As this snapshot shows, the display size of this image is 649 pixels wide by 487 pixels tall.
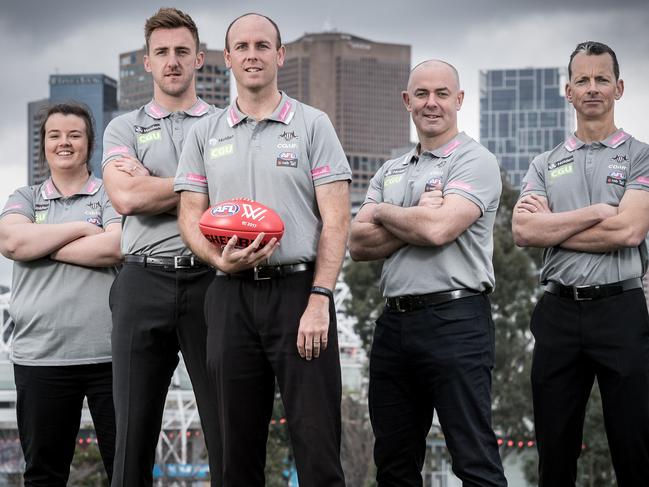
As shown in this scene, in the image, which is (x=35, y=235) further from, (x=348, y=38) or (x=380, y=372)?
(x=348, y=38)

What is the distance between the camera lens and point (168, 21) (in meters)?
4.96

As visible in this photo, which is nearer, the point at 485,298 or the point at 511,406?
the point at 485,298

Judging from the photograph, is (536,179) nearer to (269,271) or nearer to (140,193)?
(269,271)

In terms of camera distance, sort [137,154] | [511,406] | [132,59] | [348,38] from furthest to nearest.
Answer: [348,38] → [132,59] → [511,406] → [137,154]

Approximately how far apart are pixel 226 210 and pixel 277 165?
0.37 meters

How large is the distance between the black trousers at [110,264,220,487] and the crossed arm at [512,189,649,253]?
1548 mm

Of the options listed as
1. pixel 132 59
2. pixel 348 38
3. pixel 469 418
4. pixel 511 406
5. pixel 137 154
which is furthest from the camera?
pixel 348 38

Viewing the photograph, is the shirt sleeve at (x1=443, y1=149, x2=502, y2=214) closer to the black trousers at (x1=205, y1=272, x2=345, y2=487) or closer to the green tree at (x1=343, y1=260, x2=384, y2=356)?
the black trousers at (x1=205, y1=272, x2=345, y2=487)

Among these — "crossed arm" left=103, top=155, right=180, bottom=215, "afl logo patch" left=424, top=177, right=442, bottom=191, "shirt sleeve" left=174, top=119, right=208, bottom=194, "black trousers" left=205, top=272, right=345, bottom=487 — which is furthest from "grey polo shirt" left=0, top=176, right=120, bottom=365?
"afl logo patch" left=424, top=177, right=442, bottom=191

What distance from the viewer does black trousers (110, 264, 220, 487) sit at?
4.78 metres

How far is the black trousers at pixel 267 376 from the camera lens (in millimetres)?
4363

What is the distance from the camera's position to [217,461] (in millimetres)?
4727

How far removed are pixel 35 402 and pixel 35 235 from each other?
800 mm

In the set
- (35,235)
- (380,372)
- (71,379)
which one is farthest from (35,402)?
(380,372)
